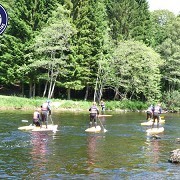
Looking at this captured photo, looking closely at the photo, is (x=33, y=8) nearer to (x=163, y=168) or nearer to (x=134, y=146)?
(x=134, y=146)

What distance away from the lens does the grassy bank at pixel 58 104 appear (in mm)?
46906

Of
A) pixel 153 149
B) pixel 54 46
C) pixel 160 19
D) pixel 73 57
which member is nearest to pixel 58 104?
pixel 54 46

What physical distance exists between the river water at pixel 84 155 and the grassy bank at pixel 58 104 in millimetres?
20793

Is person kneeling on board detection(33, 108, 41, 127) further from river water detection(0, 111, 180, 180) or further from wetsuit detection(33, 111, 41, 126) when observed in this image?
river water detection(0, 111, 180, 180)

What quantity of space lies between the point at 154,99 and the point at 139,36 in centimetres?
1327

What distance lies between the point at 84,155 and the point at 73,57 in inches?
1637

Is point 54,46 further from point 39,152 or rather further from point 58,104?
point 39,152

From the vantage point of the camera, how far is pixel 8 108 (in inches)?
1813

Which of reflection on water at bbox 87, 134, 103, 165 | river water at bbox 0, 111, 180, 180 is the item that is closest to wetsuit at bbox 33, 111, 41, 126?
river water at bbox 0, 111, 180, 180

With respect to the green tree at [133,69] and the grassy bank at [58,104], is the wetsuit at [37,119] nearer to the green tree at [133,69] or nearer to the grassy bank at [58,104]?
the grassy bank at [58,104]

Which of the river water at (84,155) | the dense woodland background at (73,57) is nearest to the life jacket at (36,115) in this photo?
the river water at (84,155)

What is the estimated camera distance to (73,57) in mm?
58375

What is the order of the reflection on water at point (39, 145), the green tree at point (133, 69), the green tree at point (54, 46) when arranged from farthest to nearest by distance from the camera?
the green tree at point (133, 69), the green tree at point (54, 46), the reflection on water at point (39, 145)

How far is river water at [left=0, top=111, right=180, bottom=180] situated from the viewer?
14.0m
